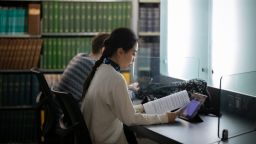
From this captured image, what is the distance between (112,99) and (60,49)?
2.04m

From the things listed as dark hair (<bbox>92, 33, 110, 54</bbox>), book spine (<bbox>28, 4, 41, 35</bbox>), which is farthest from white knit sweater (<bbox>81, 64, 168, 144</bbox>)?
book spine (<bbox>28, 4, 41, 35</bbox>)

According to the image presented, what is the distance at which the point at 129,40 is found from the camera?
206 centimetres

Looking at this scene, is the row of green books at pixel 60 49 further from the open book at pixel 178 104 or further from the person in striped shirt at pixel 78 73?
the open book at pixel 178 104

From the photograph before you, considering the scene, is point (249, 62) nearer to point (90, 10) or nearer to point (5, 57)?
point (90, 10)

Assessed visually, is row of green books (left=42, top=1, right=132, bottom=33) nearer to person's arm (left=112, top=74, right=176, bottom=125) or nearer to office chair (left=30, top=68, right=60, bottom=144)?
office chair (left=30, top=68, right=60, bottom=144)

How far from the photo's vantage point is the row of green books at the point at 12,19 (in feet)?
12.5

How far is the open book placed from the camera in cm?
216

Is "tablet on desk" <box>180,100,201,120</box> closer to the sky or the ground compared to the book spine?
closer to the ground

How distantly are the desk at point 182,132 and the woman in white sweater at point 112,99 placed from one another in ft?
0.19

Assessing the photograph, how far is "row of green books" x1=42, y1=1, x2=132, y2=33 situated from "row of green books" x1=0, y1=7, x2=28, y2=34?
231mm

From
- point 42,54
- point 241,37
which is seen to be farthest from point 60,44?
point 241,37

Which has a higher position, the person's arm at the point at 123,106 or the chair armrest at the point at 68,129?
the person's arm at the point at 123,106

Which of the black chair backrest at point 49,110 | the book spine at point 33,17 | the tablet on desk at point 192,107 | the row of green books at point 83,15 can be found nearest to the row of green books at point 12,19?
the book spine at point 33,17

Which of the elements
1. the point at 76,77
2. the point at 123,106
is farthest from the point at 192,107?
the point at 76,77
